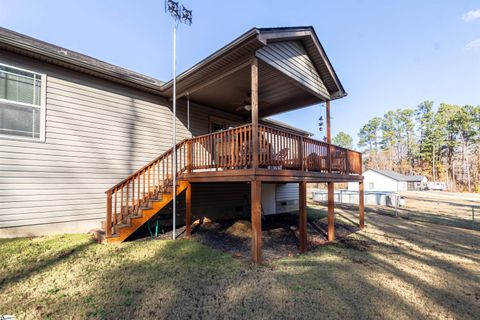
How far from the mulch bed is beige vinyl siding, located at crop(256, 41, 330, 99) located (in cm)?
489

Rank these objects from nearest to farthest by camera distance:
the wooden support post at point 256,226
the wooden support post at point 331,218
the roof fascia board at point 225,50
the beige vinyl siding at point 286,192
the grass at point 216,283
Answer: the grass at point 216,283 < the wooden support post at point 256,226 < the roof fascia board at point 225,50 < the wooden support post at point 331,218 < the beige vinyl siding at point 286,192

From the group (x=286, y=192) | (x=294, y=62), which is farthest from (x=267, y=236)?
(x=286, y=192)

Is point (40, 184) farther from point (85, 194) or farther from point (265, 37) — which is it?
point (265, 37)

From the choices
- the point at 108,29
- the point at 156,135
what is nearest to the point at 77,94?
the point at 156,135

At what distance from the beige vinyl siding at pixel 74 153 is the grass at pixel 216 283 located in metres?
0.73

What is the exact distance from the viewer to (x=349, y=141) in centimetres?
6588

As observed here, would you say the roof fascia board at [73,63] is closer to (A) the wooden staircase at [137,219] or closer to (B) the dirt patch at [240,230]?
(A) the wooden staircase at [137,219]

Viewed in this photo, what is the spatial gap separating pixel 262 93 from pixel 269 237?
16.6ft

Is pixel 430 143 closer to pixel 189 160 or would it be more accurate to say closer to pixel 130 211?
pixel 189 160

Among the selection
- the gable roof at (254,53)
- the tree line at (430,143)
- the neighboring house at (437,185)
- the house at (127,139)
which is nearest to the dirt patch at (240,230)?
the house at (127,139)

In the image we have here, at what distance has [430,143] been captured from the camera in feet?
160

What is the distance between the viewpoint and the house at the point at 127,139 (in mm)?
5215

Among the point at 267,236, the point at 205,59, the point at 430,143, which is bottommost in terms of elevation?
the point at 267,236

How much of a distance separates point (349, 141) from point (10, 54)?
71.4m
